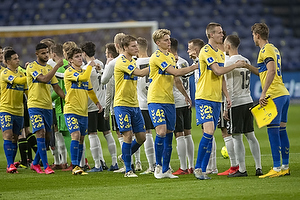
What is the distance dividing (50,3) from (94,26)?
21.6ft

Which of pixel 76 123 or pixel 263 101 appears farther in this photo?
pixel 76 123

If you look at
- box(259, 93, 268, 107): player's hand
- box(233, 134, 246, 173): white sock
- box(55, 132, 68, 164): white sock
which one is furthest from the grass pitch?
box(259, 93, 268, 107): player's hand

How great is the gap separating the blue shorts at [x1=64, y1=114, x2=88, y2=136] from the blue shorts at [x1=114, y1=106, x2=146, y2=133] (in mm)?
834

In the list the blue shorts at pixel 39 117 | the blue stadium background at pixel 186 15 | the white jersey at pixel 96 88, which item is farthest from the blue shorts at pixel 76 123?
the blue stadium background at pixel 186 15

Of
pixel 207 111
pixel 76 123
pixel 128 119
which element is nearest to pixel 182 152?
pixel 128 119

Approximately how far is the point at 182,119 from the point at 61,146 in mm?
2429

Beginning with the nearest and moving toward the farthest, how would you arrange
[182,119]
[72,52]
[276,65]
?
[276,65], [182,119], [72,52]

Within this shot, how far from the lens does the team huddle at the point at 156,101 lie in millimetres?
6461

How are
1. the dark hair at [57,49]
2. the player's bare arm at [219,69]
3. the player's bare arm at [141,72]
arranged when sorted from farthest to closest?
the dark hair at [57,49] < the player's bare arm at [141,72] < the player's bare arm at [219,69]

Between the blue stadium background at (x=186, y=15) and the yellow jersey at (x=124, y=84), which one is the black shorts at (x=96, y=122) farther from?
the blue stadium background at (x=186, y=15)

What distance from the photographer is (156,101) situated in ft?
21.8

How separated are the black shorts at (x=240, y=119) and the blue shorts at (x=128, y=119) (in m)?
1.26

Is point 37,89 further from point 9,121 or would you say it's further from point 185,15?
point 185,15

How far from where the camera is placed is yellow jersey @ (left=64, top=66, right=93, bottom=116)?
24.8 ft
